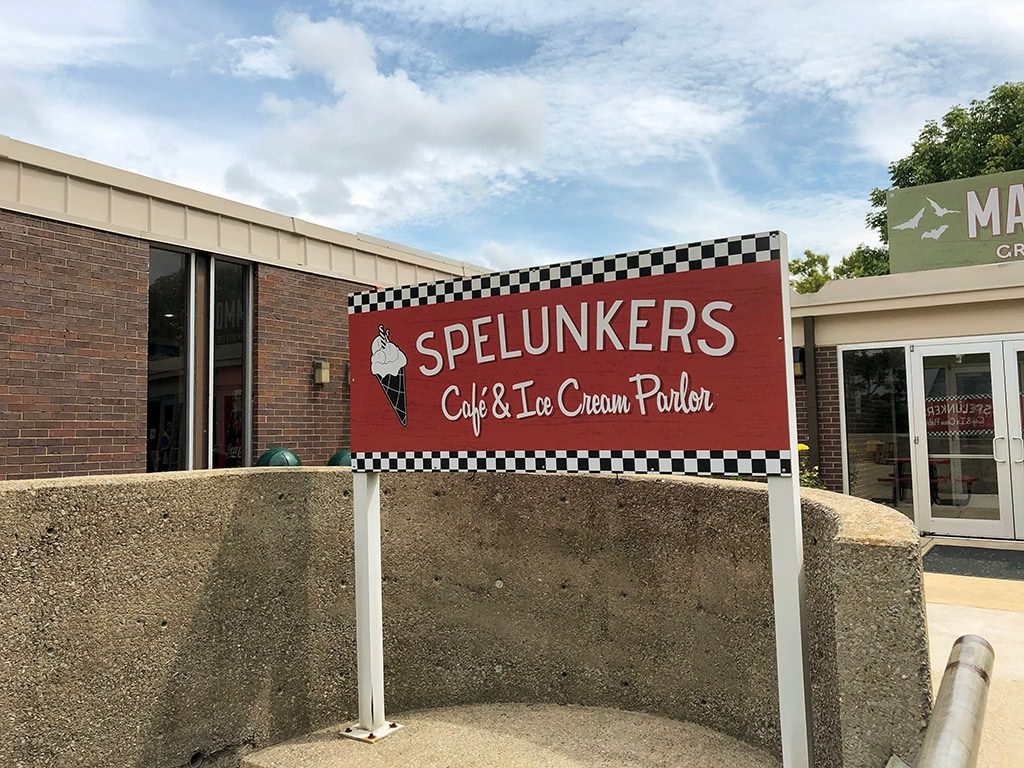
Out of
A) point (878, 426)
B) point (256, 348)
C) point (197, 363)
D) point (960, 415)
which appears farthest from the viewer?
point (878, 426)

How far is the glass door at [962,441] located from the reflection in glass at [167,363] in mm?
8090

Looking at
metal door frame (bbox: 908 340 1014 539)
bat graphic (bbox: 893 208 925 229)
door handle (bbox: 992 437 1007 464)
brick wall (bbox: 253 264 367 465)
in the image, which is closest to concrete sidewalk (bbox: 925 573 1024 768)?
metal door frame (bbox: 908 340 1014 539)

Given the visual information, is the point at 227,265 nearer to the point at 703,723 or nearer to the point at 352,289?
the point at 352,289

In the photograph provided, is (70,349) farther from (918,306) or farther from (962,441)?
(962,441)

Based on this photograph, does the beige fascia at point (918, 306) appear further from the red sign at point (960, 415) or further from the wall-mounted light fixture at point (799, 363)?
the red sign at point (960, 415)

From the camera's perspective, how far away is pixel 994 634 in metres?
4.25

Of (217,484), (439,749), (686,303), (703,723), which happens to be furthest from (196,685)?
(686,303)

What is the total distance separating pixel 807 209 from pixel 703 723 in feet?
70.7

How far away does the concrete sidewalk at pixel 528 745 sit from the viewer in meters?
3.28

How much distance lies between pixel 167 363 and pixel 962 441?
8.59 meters

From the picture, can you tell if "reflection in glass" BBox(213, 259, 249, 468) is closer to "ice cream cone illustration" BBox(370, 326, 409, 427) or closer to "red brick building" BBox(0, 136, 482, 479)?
"red brick building" BBox(0, 136, 482, 479)

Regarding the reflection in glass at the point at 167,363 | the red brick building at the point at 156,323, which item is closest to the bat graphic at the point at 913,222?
the red brick building at the point at 156,323

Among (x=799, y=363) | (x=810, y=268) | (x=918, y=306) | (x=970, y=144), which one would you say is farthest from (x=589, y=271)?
(x=810, y=268)

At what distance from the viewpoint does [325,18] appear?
6.82m
